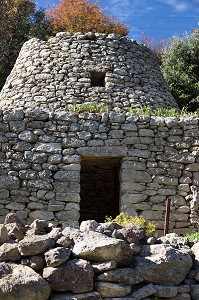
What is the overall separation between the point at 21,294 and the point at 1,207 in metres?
4.85

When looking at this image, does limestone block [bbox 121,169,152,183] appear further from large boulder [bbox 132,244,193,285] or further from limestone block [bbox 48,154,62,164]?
large boulder [bbox 132,244,193,285]

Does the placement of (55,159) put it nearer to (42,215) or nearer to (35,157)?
(35,157)

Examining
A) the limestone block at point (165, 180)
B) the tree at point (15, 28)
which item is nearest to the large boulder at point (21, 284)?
the limestone block at point (165, 180)

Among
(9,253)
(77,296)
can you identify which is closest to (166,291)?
(77,296)

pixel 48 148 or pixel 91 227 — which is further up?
pixel 48 148

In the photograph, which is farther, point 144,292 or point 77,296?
point 144,292

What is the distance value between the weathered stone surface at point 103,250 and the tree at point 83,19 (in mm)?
17784

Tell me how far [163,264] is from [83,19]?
18.7 m

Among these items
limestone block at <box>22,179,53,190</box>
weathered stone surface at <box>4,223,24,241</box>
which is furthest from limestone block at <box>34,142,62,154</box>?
weathered stone surface at <box>4,223,24,241</box>

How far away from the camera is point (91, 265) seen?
3725 millimetres

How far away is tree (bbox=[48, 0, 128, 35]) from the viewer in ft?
68.7

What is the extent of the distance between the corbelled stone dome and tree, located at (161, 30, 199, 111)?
5250 millimetres

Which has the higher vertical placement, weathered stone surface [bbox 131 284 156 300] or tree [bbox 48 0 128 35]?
tree [bbox 48 0 128 35]

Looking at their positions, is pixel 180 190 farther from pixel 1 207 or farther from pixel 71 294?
pixel 71 294
